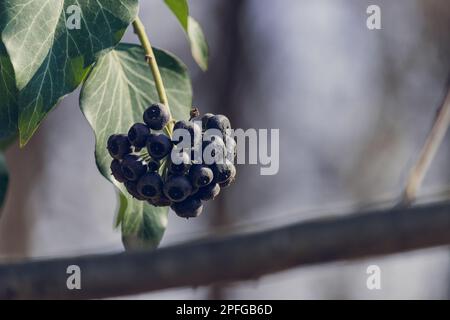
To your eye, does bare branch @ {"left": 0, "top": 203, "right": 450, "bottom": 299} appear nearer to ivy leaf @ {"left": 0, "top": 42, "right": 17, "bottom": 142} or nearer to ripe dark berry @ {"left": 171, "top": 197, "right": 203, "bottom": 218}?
ripe dark berry @ {"left": 171, "top": 197, "right": 203, "bottom": 218}

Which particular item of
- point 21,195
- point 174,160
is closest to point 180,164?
point 174,160

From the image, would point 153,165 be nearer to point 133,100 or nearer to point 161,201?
point 161,201

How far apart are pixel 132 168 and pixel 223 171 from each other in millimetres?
124

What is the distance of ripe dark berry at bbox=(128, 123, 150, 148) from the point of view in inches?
53.1

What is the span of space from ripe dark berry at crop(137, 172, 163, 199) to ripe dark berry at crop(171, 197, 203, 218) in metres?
0.04

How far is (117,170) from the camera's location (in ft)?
4.53

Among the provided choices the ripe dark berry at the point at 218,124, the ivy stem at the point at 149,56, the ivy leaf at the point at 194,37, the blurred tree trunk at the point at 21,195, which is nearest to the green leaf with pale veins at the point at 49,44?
the ivy stem at the point at 149,56

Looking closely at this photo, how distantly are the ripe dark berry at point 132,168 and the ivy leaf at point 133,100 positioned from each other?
0.18 ft

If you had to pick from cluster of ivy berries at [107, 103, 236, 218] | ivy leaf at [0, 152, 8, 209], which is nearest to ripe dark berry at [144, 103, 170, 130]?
cluster of ivy berries at [107, 103, 236, 218]
